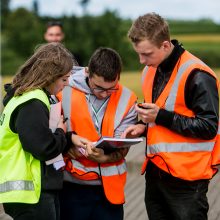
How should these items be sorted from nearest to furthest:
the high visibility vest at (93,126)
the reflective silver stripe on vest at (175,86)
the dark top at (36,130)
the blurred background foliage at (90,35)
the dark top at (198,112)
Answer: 1. the dark top at (36,130)
2. the dark top at (198,112)
3. the reflective silver stripe on vest at (175,86)
4. the high visibility vest at (93,126)
5. the blurred background foliage at (90,35)

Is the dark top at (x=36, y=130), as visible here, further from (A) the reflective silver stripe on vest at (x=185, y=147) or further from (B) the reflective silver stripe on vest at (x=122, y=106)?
(A) the reflective silver stripe on vest at (x=185, y=147)

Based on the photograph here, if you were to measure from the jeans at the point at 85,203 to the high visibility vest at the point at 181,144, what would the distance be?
1.38ft

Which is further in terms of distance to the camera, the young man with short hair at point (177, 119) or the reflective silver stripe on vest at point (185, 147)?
the reflective silver stripe on vest at point (185, 147)

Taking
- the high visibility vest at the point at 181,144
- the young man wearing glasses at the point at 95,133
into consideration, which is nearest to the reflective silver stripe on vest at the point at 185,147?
the high visibility vest at the point at 181,144

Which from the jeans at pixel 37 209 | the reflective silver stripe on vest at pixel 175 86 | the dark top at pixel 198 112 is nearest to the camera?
the jeans at pixel 37 209

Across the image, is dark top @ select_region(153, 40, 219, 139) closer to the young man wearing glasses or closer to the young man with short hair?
the young man with short hair

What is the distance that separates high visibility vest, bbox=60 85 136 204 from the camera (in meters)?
3.69

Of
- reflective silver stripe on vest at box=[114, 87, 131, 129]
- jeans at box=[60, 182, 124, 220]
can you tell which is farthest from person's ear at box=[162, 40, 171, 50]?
jeans at box=[60, 182, 124, 220]

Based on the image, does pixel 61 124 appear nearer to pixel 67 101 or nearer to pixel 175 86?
pixel 67 101

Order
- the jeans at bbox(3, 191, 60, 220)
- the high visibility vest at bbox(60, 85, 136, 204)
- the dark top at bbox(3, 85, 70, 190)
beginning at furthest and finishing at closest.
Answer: the high visibility vest at bbox(60, 85, 136, 204)
the jeans at bbox(3, 191, 60, 220)
the dark top at bbox(3, 85, 70, 190)

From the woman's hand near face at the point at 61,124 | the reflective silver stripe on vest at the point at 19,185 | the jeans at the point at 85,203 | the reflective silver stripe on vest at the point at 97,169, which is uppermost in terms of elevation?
the woman's hand near face at the point at 61,124

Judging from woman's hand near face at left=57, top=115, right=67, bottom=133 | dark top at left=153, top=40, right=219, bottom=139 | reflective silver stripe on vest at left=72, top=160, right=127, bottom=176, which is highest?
dark top at left=153, top=40, right=219, bottom=139

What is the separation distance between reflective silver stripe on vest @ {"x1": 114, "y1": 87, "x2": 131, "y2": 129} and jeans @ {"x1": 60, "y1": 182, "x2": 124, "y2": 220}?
42 centimetres

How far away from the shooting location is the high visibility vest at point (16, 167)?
329 centimetres
